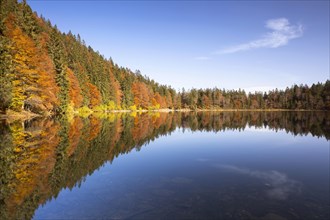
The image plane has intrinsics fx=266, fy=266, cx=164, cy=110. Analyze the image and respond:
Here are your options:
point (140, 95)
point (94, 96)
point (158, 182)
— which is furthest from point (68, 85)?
point (140, 95)

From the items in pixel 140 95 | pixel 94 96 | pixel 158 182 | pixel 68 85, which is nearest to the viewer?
pixel 158 182

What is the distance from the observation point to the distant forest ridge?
127 ft

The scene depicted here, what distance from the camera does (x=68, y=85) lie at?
57750 mm

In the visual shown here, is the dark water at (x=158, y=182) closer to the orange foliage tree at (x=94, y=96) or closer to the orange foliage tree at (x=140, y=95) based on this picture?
the orange foliage tree at (x=94, y=96)

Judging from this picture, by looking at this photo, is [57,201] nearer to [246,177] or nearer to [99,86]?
[246,177]

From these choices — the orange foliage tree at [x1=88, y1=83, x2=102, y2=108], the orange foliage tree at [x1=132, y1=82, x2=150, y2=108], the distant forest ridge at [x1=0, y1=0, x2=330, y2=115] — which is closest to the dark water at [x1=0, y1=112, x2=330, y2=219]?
the distant forest ridge at [x1=0, y1=0, x2=330, y2=115]

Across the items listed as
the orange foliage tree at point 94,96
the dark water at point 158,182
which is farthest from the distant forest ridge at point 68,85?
the dark water at point 158,182

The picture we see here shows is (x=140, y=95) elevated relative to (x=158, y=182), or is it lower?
elevated

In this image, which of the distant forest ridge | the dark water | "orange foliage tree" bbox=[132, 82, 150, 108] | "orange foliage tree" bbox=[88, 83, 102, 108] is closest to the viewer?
the dark water

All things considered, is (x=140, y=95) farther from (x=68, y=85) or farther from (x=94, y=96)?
(x=68, y=85)

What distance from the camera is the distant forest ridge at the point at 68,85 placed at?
38.7m

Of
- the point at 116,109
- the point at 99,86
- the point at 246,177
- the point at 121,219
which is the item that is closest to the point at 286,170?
the point at 246,177

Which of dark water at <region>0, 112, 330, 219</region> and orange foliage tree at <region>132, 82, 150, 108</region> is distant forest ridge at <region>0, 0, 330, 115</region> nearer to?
orange foliage tree at <region>132, 82, 150, 108</region>

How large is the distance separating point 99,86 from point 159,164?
244ft
